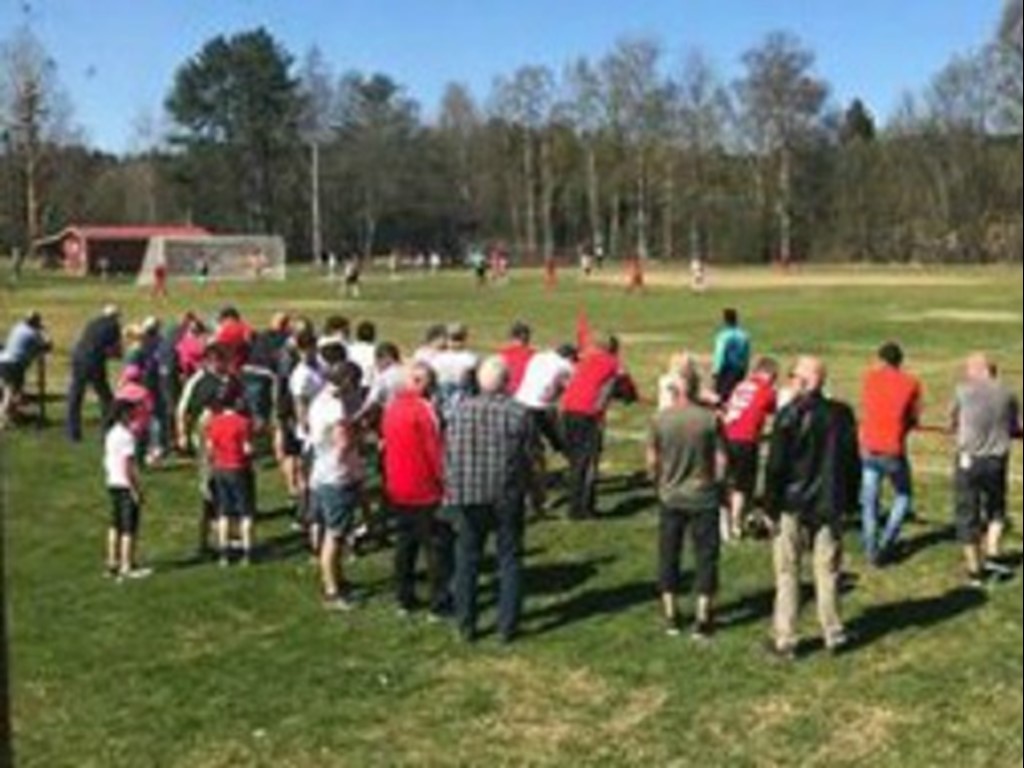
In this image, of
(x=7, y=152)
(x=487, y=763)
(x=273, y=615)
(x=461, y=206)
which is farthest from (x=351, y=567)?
(x=7, y=152)

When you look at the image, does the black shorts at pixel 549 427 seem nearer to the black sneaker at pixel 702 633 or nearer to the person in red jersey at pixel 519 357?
the person in red jersey at pixel 519 357

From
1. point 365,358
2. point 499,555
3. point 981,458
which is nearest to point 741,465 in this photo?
point 981,458

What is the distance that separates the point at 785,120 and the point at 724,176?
3.80 metres

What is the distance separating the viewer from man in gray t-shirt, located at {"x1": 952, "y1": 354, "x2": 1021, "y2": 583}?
49.8 feet

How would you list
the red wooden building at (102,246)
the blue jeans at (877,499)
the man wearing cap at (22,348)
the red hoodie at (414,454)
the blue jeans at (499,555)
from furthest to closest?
the blue jeans at (877,499) → the red hoodie at (414,454) → the blue jeans at (499,555) → the man wearing cap at (22,348) → the red wooden building at (102,246)

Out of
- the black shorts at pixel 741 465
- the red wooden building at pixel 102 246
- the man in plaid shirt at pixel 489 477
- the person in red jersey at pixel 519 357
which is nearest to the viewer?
the red wooden building at pixel 102 246

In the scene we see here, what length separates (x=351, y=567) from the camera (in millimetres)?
17094

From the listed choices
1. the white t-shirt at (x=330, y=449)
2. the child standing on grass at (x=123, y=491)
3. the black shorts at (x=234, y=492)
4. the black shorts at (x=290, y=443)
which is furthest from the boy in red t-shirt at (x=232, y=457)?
the black shorts at (x=290, y=443)

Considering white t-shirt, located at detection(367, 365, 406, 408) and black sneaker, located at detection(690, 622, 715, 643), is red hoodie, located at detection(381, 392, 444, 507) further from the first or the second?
black sneaker, located at detection(690, 622, 715, 643)

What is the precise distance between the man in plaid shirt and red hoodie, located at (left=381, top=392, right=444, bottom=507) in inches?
23.0

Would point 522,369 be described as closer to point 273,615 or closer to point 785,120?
point 273,615

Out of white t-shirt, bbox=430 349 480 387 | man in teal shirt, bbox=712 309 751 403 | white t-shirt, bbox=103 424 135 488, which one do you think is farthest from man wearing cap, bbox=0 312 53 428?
man in teal shirt, bbox=712 309 751 403

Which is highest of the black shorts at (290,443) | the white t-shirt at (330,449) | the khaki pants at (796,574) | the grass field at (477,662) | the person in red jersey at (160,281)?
the person in red jersey at (160,281)

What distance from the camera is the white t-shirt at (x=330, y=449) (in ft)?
49.9
